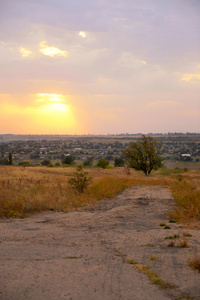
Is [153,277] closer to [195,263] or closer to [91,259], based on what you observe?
[195,263]

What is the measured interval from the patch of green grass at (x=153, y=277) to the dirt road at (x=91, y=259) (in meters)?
0.08

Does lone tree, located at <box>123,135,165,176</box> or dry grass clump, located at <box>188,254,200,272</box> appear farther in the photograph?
lone tree, located at <box>123,135,165,176</box>

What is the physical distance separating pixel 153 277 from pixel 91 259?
4.69ft

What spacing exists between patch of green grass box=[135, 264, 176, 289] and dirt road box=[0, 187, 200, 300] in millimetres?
77

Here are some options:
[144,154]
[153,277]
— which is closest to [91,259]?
[153,277]

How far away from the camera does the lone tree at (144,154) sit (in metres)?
39.0

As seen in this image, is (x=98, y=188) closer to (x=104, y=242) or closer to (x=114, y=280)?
(x=104, y=242)

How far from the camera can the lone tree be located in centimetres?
3903

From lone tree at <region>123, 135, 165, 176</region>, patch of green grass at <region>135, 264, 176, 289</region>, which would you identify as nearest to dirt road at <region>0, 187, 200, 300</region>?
patch of green grass at <region>135, 264, 176, 289</region>

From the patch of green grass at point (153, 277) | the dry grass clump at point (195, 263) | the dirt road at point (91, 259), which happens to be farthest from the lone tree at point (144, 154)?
the patch of green grass at point (153, 277)

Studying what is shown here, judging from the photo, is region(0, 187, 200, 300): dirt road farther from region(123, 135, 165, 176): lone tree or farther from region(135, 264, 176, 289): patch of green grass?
region(123, 135, 165, 176): lone tree

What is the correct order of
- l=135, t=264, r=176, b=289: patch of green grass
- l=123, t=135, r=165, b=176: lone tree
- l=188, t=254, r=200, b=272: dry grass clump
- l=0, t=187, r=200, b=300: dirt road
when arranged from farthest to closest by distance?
l=123, t=135, r=165, b=176: lone tree
l=188, t=254, r=200, b=272: dry grass clump
l=135, t=264, r=176, b=289: patch of green grass
l=0, t=187, r=200, b=300: dirt road

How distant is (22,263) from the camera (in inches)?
216

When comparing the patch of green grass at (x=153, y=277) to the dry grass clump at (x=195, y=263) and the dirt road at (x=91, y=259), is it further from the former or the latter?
the dry grass clump at (x=195, y=263)
